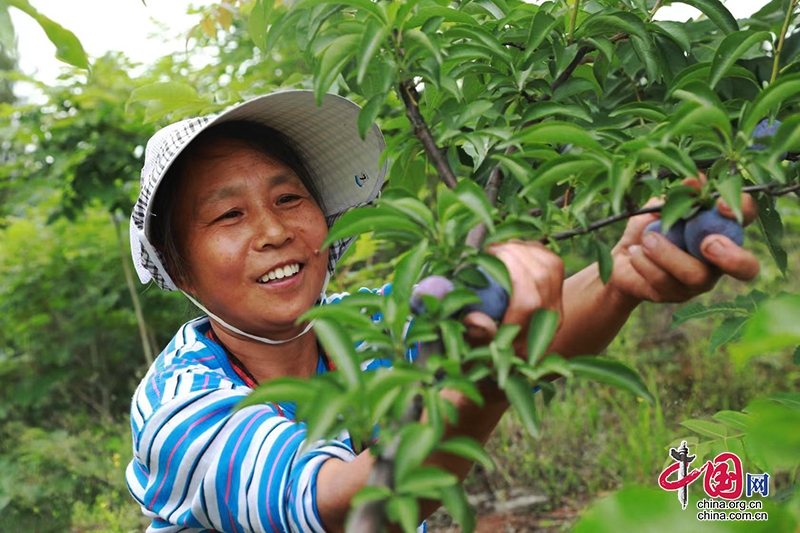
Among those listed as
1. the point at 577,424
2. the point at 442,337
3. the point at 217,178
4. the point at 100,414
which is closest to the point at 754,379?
the point at 577,424

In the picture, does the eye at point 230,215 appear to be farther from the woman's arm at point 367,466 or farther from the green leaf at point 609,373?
the green leaf at point 609,373

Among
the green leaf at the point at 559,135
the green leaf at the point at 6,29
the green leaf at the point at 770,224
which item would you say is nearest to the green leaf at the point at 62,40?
the green leaf at the point at 6,29

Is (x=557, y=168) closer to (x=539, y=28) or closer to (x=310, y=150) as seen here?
(x=539, y=28)

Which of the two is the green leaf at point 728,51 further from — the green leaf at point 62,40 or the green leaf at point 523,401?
the green leaf at point 62,40

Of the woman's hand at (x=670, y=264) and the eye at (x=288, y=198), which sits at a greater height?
the eye at (x=288, y=198)

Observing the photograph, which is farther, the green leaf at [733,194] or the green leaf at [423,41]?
the green leaf at [423,41]

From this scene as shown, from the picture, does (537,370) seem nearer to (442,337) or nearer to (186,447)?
(442,337)

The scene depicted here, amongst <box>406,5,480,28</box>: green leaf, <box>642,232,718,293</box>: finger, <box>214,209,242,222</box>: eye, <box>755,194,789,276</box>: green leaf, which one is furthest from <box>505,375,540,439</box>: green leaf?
<box>214,209,242,222</box>: eye

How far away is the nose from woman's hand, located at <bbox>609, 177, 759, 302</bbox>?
651 mm

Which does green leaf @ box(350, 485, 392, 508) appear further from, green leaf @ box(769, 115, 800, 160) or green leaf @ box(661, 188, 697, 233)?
green leaf @ box(769, 115, 800, 160)

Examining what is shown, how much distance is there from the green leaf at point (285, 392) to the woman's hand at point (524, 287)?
21 centimetres

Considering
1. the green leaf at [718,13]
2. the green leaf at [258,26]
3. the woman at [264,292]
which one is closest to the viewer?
the woman at [264,292]

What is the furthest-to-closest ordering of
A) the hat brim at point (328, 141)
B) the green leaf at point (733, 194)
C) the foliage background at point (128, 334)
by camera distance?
1. the foliage background at point (128, 334)
2. the hat brim at point (328, 141)
3. the green leaf at point (733, 194)

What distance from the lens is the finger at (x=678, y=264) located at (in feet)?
2.95
